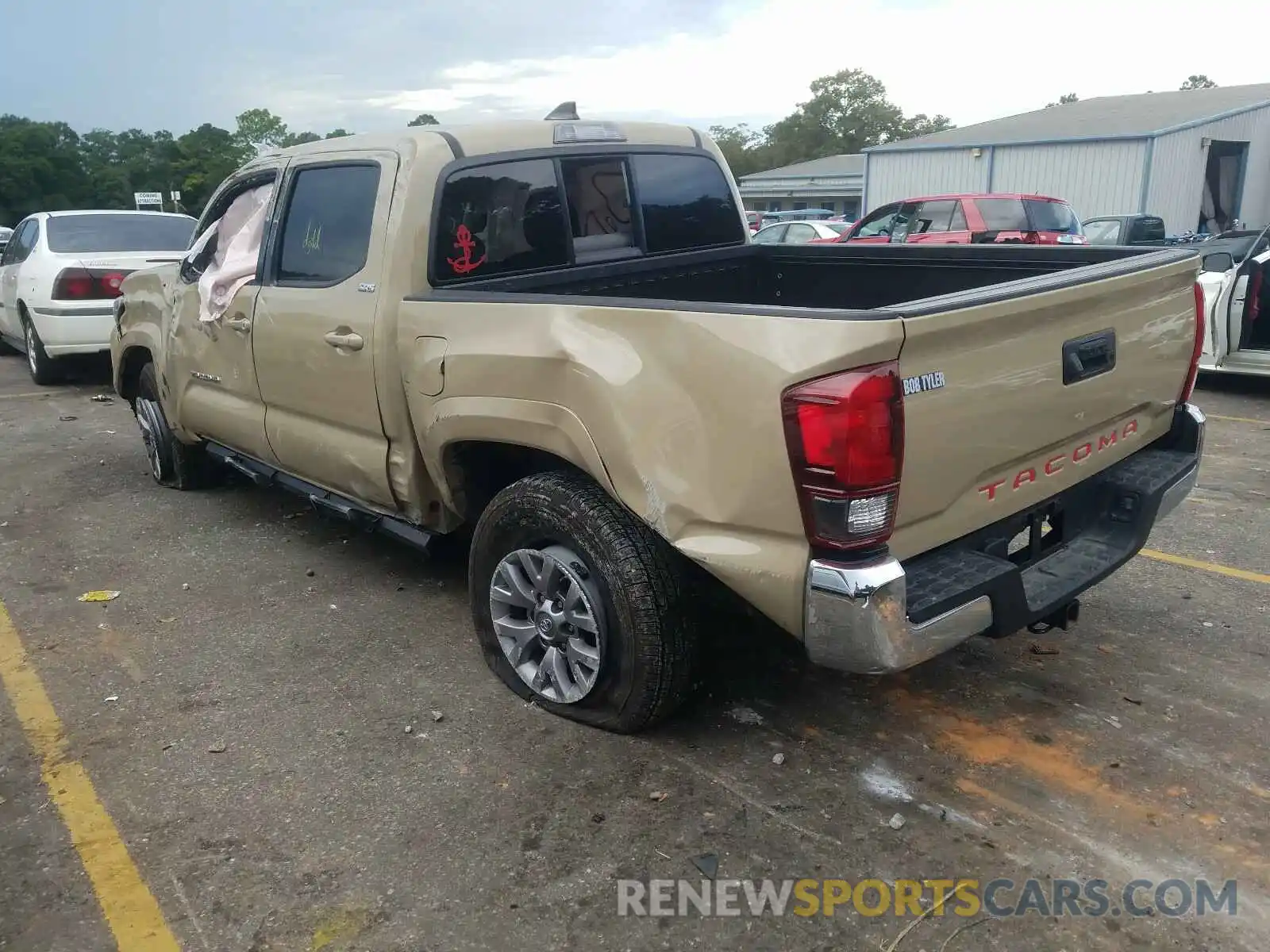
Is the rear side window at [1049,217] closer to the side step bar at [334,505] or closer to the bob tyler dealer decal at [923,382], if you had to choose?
the side step bar at [334,505]

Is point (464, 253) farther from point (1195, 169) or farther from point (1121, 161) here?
point (1195, 169)

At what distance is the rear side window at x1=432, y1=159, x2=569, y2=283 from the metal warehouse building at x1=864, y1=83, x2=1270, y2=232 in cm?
2497

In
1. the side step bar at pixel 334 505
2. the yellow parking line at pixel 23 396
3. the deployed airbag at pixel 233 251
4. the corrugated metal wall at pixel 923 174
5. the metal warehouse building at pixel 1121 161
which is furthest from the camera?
the corrugated metal wall at pixel 923 174

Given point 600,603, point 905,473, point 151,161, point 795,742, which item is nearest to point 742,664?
point 795,742

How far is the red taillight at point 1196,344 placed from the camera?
3.67 metres

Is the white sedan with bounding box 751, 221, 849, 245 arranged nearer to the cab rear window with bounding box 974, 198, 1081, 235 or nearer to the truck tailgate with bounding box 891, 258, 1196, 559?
the cab rear window with bounding box 974, 198, 1081, 235

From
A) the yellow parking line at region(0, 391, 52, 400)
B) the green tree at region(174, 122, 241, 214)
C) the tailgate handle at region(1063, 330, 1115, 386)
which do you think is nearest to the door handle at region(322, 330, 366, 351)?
the tailgate handle at region(1063, 330, 1115, 386)

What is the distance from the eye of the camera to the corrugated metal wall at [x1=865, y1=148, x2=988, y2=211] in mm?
27922

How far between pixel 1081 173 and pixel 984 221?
14.3 meters

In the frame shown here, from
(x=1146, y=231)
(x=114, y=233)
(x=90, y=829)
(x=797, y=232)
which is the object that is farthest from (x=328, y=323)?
(x=1146, y=231)

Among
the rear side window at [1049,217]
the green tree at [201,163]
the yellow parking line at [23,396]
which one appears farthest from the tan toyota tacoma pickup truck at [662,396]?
the green tree at [201,163]

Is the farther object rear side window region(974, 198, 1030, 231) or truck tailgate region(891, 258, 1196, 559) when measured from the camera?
rear side window region(974, 198, 1030, 231)

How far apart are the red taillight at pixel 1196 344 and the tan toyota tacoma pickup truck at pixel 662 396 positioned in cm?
3

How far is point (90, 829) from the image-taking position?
299 cm
